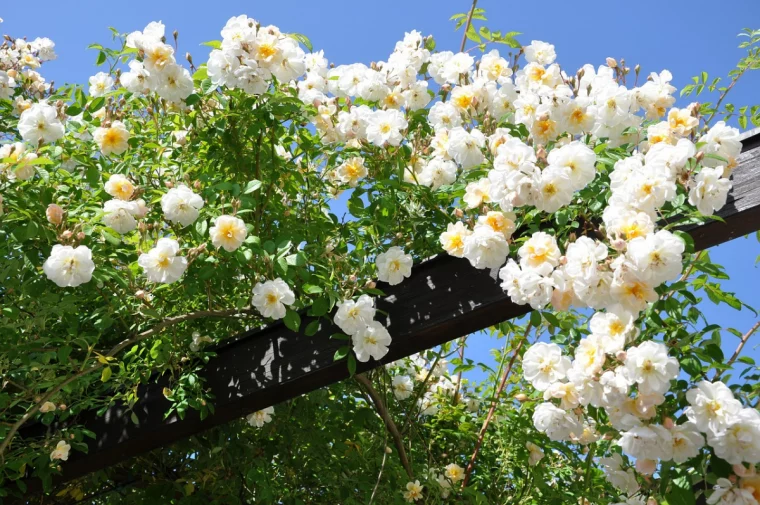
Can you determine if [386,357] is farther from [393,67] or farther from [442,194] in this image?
[393,67]

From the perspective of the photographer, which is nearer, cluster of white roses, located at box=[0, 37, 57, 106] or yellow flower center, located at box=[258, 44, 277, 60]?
yellow flower center, located at box=[258, 44, 277, 60]

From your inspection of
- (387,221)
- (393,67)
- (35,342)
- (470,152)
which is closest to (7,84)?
(35,342)

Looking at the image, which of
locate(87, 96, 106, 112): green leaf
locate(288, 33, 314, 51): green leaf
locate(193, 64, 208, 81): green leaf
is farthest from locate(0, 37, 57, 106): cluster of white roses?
locate(288, 33, 314, 51): green leaf

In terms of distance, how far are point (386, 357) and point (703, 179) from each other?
0.84 metres

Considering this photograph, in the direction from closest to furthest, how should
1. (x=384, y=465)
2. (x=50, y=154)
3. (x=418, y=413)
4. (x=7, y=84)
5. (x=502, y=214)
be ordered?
(x=502, y=214), (x=50, y=154), (x=384, y=465), (x=7, y=84), (x=418, y=413)

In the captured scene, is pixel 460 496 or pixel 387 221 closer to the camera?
pixel 387 221

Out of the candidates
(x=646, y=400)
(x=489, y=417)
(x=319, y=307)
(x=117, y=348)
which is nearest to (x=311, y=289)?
(x=319, y=307)

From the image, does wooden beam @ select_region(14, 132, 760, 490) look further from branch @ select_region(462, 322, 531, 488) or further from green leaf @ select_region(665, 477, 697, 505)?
branch @ select_region(462, 322, 531, 488)

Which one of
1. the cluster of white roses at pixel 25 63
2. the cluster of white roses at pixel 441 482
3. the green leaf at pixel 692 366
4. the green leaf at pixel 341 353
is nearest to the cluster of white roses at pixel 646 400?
the green leaf at pixel 692 366

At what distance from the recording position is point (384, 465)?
2.48 meters

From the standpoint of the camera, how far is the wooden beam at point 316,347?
63.0 inches

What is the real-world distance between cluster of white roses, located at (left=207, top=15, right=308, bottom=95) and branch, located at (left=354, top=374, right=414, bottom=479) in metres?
0.98

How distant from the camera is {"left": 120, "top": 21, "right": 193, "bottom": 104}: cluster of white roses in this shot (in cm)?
179

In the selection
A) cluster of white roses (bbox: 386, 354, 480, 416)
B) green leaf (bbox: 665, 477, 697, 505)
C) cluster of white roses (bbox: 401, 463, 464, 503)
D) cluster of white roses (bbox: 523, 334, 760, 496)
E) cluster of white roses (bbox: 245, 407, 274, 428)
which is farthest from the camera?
cluster of white roses (bbox: 386, 354, 480, 416)
